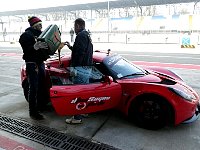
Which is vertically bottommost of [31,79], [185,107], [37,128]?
[37,128]

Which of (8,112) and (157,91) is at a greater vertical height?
(157,91)

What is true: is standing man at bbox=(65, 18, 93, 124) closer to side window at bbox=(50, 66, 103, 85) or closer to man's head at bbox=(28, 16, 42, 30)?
side window at bbox=(50, 66, 103, 85)

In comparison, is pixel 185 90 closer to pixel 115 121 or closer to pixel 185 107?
pixel 185 107

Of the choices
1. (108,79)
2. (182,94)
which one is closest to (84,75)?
(108,79)

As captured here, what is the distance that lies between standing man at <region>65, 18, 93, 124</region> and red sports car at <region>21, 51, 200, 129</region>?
0.37 ft

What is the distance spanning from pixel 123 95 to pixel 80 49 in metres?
1.03

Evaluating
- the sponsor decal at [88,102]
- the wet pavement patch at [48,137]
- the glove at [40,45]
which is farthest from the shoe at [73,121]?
the glove at [40,45]

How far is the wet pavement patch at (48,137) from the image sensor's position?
138 inches

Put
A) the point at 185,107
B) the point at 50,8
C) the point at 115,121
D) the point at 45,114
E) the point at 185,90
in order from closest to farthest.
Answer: the point at 185,107
the point at 185,90
the point at 115,121
the point at 45,114
the point at 50,8

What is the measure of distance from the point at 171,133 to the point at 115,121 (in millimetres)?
960

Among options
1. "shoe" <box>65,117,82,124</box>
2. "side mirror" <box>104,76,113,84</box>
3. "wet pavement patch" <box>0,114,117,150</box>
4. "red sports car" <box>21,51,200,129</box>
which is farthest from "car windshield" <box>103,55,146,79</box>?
"wet pavement patch" <box>0,114,117,150</box>

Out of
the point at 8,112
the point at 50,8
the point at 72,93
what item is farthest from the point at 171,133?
the point at 50,8

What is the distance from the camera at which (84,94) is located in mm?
3766

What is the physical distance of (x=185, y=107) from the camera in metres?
3.70
